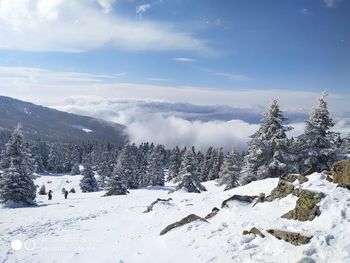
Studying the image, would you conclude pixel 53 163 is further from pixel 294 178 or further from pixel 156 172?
pixel 294 178

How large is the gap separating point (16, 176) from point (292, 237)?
111 feet

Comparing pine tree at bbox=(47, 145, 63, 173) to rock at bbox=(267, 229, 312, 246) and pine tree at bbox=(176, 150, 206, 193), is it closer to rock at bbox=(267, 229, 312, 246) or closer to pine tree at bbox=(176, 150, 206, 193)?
pine tree at bbox=(176, 150, 206, 193)

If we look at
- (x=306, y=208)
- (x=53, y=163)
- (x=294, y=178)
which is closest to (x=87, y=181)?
(x=294, y=178)

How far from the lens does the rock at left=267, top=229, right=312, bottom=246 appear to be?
13211 millimetres

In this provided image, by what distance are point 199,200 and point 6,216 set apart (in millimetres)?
16075

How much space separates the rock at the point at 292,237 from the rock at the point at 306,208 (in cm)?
171

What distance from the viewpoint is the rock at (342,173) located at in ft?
57.7

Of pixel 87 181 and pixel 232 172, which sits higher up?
pixel 232 172

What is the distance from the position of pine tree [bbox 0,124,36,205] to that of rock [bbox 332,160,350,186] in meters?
32.4

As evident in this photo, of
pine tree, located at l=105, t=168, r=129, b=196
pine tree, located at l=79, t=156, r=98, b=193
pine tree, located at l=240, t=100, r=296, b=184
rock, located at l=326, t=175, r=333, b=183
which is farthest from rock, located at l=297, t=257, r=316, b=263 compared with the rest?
pine tree, located at l=79, t=156, r=98, b=193

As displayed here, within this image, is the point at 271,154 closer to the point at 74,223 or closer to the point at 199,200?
the point at 199,200

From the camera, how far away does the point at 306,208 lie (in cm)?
1558

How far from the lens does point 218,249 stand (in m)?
14.8

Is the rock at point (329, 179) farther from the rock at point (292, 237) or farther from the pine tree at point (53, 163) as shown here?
the pine tree at point (53, 163)
